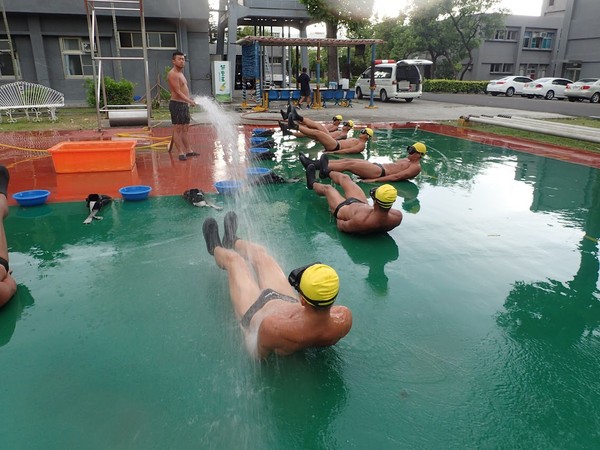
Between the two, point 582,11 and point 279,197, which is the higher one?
point 582,11

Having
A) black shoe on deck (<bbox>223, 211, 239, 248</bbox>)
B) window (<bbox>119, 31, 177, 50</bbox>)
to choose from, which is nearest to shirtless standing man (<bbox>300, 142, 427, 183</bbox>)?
black shoe on deck (<bbox>223, 211, 239, 248</bbox>)

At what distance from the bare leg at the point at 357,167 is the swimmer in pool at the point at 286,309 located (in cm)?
345

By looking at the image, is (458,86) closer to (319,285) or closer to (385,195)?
(385,195)

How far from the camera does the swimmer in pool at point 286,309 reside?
7.54 ft

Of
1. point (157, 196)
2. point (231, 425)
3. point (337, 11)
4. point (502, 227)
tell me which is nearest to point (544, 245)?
point (502, 227)

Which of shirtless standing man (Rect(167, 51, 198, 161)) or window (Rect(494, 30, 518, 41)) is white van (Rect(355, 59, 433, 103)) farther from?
window (Rect(494, 30, 518, 41))

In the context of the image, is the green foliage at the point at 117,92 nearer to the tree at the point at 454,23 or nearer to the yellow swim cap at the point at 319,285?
the yellow swim cap at the point at 319,285

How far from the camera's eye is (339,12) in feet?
73.5

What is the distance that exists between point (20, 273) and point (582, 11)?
46.6 m

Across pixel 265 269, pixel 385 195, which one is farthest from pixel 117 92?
pixel 265 269

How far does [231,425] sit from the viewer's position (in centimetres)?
231

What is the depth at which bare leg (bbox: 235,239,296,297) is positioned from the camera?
3.04 metres

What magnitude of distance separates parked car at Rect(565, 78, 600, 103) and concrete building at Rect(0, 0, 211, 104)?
2190 cm

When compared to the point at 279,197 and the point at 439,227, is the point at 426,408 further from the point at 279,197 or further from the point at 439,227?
the point at 279,197
